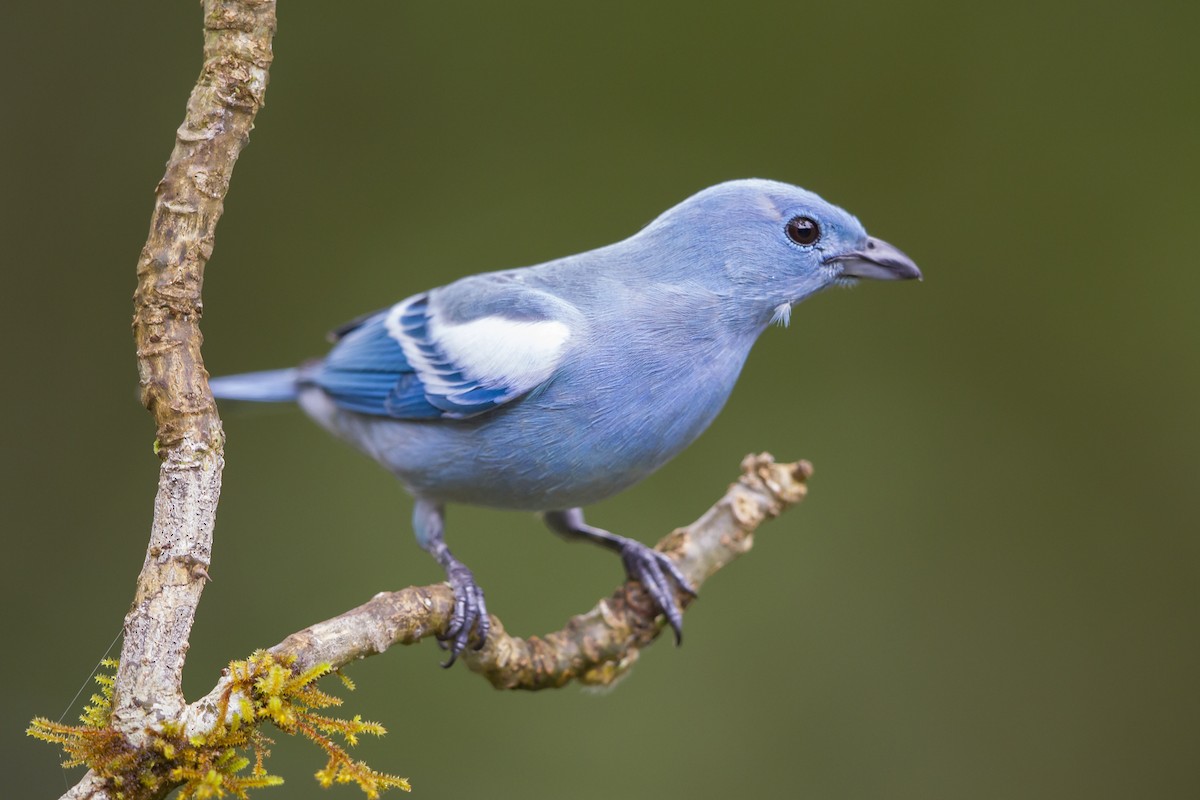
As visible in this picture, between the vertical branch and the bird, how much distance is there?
0.98 metres

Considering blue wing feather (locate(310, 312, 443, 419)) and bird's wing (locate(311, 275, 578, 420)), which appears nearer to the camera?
bird's wing (locate(311, 275, 578, 420))

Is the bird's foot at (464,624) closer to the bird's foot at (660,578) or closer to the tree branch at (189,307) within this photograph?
the bird's foot at (660,578)

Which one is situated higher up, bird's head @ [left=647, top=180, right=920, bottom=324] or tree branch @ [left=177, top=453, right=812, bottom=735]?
bird's head @ [left=647, top=180, right=920, bottom=324]

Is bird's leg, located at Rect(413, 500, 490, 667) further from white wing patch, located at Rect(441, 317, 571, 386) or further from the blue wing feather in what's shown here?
white wing patch, located at Rect(441, 317, 571, 386)

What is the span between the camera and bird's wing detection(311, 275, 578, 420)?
9.80ft

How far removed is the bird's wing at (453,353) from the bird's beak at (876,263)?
2.57ft

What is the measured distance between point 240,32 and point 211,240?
380 mm

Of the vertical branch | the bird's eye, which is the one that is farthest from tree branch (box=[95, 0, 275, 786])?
the bird's eye

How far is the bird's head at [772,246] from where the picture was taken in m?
3.04

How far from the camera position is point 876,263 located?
3115 millimetres

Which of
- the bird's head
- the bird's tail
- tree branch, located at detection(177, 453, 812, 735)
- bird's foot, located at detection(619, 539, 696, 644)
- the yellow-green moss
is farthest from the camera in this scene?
the bird's tail

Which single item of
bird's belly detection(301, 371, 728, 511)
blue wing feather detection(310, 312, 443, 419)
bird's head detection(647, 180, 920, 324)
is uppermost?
blue wing feather detection(310, 312, 443, 419)

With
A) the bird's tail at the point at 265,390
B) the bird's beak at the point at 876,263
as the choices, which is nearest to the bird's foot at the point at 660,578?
the bird's beak at the point at 876,263

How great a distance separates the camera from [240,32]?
201 cm
